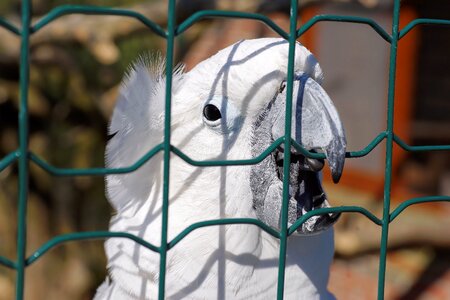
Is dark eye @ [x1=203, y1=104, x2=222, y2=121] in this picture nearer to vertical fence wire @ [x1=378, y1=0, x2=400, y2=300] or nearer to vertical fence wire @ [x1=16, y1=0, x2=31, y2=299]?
vertical fence wire @ [x1=378, y1=0, x2=400, y2=300]

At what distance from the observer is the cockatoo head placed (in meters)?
1.16

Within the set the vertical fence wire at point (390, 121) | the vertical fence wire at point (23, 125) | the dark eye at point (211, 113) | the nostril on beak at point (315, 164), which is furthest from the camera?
the dark eye at point (211, 113)

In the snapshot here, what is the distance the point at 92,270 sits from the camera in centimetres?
399

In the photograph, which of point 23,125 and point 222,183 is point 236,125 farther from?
point 23,125

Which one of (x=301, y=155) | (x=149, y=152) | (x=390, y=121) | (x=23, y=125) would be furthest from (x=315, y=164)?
(x=23, y=125)

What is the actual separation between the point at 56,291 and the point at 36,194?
0.58 metres

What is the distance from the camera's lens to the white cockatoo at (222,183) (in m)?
1.22

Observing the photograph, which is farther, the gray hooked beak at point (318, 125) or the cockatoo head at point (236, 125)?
the cockatoo head at point (236, 125)

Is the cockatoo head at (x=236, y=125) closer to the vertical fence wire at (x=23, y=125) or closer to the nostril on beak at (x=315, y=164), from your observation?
the nostril on beak at (x=315, y=164)

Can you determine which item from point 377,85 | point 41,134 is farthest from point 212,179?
point 377,85

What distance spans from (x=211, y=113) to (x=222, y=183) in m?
0.14

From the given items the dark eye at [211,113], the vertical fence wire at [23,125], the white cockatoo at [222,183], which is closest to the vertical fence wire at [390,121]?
the white cockatoo at [222,183]

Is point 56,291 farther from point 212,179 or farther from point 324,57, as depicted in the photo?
point 212,179

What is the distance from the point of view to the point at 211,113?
50.7 inches
